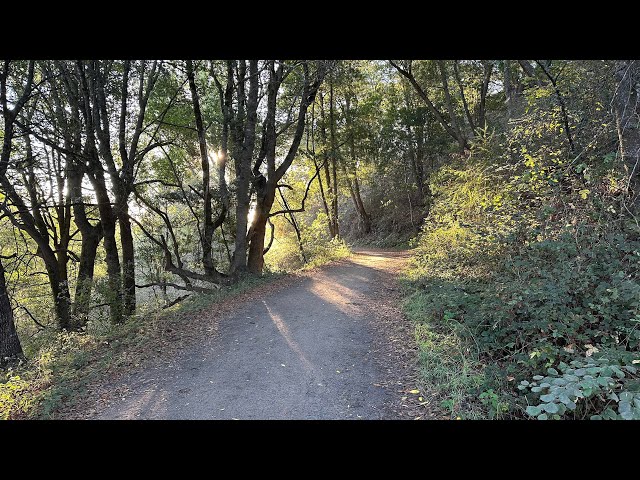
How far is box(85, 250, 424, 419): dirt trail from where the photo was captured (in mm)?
3508

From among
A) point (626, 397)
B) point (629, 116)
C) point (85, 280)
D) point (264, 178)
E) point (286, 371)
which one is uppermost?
point (264, 178)

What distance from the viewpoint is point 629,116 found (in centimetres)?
442

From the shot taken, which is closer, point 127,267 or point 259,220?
point 127,267

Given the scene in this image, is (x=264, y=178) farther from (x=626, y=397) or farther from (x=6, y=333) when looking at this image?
(x=626, y=397)

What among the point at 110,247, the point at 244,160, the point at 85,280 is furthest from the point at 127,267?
the point at 244,160

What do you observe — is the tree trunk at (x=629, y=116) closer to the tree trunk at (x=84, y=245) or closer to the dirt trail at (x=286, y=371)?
the dirt trail at (x=286, y=371)

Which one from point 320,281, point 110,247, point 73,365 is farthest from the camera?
point 320,281

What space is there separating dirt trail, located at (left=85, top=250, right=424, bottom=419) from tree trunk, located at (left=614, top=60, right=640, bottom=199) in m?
3.59

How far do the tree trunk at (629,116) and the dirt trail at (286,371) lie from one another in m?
3.59

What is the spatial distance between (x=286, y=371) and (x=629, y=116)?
5489 mm

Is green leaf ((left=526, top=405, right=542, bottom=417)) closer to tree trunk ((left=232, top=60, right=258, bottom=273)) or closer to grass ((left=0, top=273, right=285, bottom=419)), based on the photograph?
grass ((left=0, top=273, right=285, bottom=419))

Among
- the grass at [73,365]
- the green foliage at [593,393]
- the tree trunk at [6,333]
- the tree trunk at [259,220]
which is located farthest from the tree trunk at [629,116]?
the tree trunk at [6,333]
